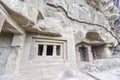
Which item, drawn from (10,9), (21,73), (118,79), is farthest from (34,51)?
(118,79)

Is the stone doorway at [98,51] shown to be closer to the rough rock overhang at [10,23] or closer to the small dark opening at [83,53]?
the small dark opening at [83,53]

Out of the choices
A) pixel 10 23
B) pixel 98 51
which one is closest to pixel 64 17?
pixel 10 23

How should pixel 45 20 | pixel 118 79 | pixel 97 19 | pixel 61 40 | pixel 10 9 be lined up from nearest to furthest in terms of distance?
pixel 10 9, pixel 118 79, pixel 45 20, pixel 61 40, pixel 97 19

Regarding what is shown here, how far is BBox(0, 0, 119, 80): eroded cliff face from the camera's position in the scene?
2.84 meters

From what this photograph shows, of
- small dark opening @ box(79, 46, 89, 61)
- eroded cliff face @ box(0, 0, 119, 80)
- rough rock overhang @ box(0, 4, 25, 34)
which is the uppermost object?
eroded cliff face @ box(0, 0, 119, 80)

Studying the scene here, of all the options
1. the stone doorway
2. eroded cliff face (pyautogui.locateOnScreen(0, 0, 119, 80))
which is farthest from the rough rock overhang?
the stone doorway

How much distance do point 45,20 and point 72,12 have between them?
2388 millimetres

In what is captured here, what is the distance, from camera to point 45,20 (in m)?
4.06

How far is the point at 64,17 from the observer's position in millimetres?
5109

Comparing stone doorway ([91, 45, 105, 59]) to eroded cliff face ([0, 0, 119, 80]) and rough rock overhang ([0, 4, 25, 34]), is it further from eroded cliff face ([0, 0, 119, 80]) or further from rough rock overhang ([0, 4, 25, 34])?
rough rock overhang ([0, 4, 25, 34])

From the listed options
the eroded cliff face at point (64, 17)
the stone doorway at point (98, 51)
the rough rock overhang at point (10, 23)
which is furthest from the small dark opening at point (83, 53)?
the rough rock overhang at point (10, 23)

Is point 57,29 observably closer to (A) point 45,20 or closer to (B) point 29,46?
(A) point 45,20

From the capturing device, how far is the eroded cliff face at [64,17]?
9.30 ft

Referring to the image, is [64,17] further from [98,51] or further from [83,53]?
[98,51]
